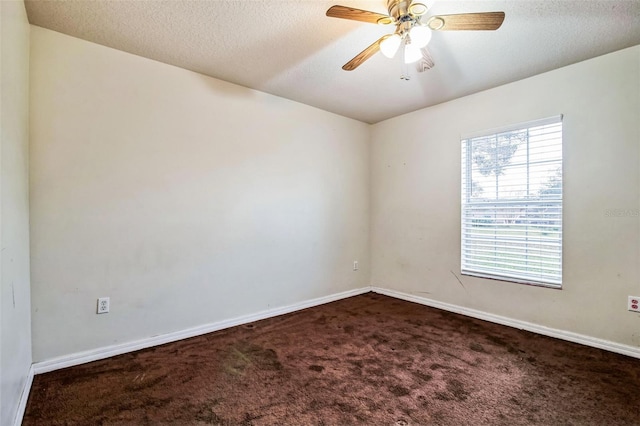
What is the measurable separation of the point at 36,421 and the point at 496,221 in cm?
378

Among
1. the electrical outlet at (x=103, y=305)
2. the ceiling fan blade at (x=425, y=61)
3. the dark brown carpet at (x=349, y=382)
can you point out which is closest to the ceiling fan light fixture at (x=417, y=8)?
the ceiling fan blade at (x=425, y=61)

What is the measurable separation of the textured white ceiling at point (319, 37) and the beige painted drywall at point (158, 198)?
0.27m

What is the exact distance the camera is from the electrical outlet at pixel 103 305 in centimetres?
230

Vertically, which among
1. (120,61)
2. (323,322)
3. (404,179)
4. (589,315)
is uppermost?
(120,61)

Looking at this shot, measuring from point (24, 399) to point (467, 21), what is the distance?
3.23 metres

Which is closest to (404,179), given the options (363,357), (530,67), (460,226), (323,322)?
(460,226)

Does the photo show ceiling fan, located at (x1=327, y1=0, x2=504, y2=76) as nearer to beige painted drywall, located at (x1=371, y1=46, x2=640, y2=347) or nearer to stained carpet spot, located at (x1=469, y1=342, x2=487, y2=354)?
beige painted drywall, located at (x1=371, y1=46, x2=640, y2=347)

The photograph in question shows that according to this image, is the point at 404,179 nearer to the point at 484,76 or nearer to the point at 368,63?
the point at 484,76

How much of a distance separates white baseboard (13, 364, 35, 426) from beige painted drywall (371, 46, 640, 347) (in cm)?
354

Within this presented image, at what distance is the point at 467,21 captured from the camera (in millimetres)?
1634

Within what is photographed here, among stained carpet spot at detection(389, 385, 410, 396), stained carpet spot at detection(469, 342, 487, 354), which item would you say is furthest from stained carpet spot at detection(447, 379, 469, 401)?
stained carpet spot at detection(469, 342, 487, 354)

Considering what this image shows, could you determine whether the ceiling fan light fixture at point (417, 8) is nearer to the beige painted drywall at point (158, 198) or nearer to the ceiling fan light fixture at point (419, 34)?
the ceiling fan light fixture at point (419, 34)

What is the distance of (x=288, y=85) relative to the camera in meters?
3.05

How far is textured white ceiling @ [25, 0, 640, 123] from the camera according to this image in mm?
1909
